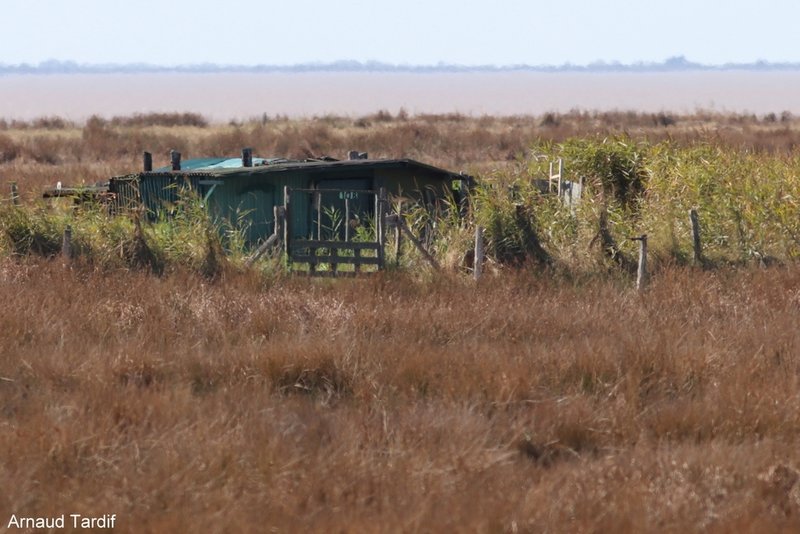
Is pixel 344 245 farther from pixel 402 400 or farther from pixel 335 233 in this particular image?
pixel 402 400

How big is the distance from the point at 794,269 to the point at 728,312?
11.0 feet

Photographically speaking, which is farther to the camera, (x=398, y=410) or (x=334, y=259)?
(x=334, y=259)

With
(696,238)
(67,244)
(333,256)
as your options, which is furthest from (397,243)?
(67,244)

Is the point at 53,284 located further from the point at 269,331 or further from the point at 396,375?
the point at 396,375

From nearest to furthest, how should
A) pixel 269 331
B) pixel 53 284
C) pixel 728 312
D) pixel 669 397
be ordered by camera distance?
pixel 669 397
pixel 269 331
pixel 728 312
pixel 53 284

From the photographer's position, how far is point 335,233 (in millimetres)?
18500

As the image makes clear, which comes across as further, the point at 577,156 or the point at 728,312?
the point at 577,156

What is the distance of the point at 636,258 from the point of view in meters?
16.8

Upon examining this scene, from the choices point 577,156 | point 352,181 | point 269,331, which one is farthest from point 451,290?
point 577,156

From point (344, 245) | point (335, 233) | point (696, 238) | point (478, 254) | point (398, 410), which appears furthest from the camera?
point (335, 233)

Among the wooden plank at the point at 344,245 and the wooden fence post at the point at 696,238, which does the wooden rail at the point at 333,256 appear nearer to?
the wooden plank at the point at 344,245

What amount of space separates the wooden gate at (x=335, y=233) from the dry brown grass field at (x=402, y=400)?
93 centimetres

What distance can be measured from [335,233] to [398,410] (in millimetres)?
9542

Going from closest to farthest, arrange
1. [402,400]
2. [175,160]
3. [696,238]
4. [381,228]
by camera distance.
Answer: [402,400], [381,228], [696,238], [175,160]
